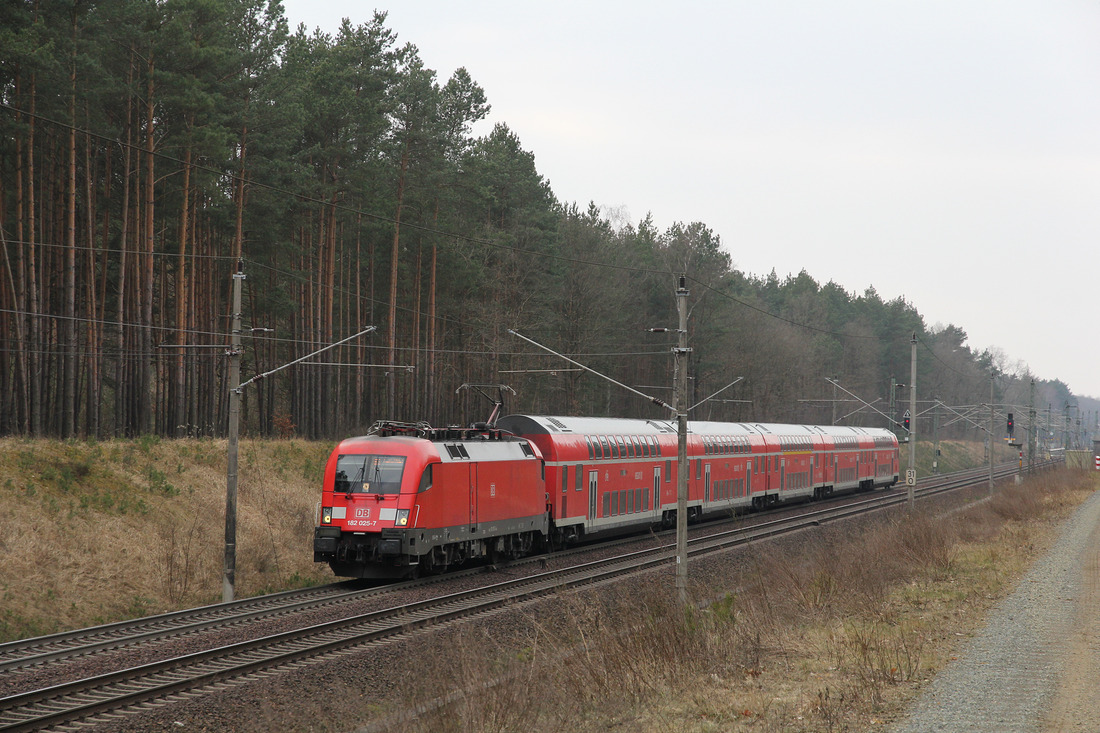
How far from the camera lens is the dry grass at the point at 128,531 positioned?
2152cm

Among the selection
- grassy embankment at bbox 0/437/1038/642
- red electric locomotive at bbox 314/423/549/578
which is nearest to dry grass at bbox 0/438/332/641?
grassy embankment at bbox 0/437/1038/642

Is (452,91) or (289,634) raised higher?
(452,91)

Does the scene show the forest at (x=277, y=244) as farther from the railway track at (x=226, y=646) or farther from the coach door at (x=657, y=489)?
the railway track at (x=226, y=646)

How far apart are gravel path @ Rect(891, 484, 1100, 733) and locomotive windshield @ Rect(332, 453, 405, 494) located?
11.9 m

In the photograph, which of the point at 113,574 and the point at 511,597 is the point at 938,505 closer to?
the point at 511,597

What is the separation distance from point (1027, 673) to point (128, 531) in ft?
67.6

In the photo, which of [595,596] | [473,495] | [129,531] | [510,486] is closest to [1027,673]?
[595,596]

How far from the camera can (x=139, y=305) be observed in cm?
3712

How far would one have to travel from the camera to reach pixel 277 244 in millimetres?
43531

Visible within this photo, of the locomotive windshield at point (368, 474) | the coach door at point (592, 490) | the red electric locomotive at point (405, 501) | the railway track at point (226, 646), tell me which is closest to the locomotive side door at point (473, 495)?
the red electric locomotive at point (405, 501)

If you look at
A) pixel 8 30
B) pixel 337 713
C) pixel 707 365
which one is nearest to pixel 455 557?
pixel 337 713

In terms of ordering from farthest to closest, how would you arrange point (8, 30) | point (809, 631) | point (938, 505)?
point (938, 505) → point (8, 30) → point (809, 631)

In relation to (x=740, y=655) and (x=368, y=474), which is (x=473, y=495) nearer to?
(x=368, y=474)

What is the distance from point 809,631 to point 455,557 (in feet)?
33.6
